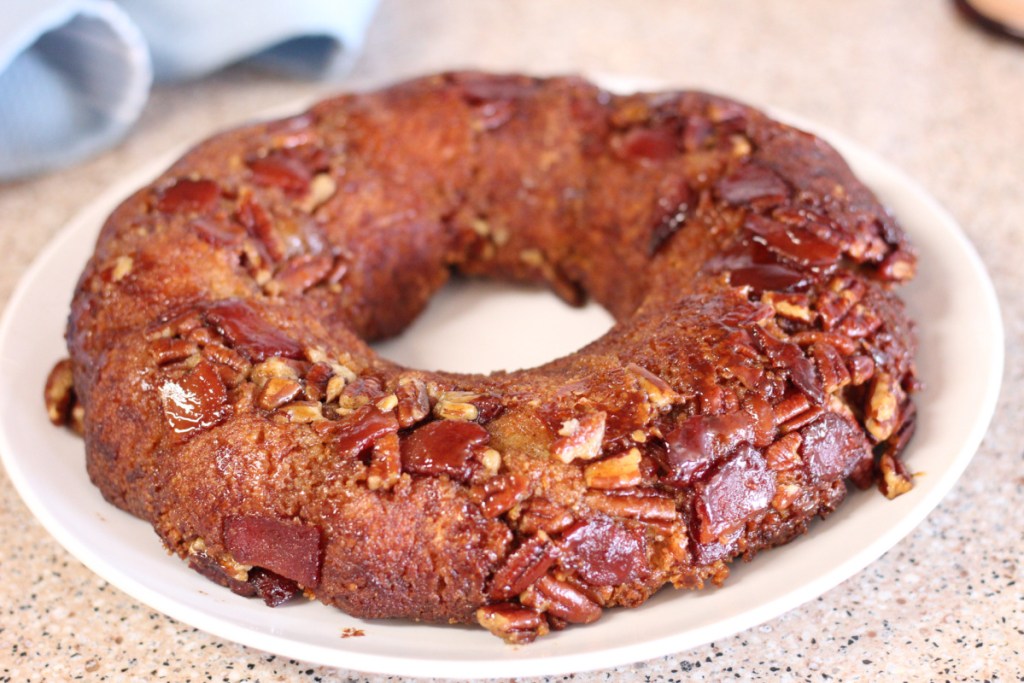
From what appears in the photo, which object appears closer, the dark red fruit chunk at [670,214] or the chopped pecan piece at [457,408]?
the chopped pecan piece at [457,408]

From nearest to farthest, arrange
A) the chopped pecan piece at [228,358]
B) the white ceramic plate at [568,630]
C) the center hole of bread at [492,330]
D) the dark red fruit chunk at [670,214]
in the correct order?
the white ceramic plate at [568,630], the chopped pecan piece at [228,358], the dark red fruit chunk at [670,214], the center hole of bread at [492,330]

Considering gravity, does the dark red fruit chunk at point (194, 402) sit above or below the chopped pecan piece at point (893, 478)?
above

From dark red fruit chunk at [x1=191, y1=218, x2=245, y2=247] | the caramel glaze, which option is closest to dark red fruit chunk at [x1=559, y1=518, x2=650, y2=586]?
the caramel glaze

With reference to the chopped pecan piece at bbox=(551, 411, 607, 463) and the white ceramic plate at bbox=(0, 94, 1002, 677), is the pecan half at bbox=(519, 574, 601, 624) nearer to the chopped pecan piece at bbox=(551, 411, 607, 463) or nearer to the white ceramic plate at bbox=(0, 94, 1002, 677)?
the white ceramic plate at bbox=(0, 94, 1002, 677)

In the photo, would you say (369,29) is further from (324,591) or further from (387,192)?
(324,591)

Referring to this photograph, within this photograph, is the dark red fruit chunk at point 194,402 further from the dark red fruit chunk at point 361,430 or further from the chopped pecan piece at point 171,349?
the dark red fruit chunk at point 361,430

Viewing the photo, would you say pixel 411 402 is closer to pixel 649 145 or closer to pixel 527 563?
pixel 527 563

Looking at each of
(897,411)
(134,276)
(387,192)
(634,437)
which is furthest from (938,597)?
(134,276)

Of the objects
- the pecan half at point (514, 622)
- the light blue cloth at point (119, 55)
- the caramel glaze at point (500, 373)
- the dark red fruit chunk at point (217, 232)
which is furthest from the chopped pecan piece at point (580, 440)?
the light blue cloth at point (119, 55)
